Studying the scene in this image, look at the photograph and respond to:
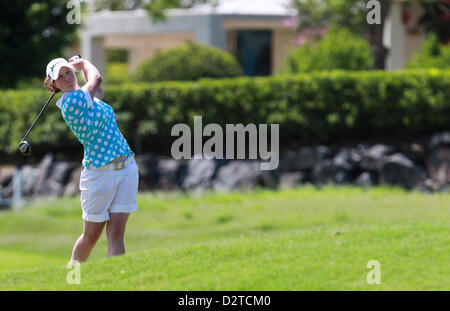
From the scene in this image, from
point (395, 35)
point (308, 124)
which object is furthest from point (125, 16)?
point (308, 124)

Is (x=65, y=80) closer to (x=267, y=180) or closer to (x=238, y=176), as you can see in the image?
(x=238, y=176)

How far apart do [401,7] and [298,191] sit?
9567 mm

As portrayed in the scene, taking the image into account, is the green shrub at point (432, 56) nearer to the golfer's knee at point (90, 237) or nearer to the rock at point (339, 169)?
the rock at point (339, 169)

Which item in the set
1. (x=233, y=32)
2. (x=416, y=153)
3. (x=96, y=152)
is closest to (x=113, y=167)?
(x=96, y=152)

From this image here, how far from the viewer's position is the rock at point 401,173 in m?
15.4

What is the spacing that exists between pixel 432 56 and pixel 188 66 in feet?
20.1

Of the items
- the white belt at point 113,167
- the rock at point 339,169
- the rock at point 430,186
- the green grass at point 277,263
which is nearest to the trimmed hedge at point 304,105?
the rock at point 339,169

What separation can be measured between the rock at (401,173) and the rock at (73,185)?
6313 mm

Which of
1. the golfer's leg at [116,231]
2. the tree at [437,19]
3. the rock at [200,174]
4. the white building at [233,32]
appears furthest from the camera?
the white building at [233,32]

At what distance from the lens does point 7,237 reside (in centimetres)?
1367

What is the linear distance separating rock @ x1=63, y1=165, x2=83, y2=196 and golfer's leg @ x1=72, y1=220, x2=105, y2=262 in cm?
1082
